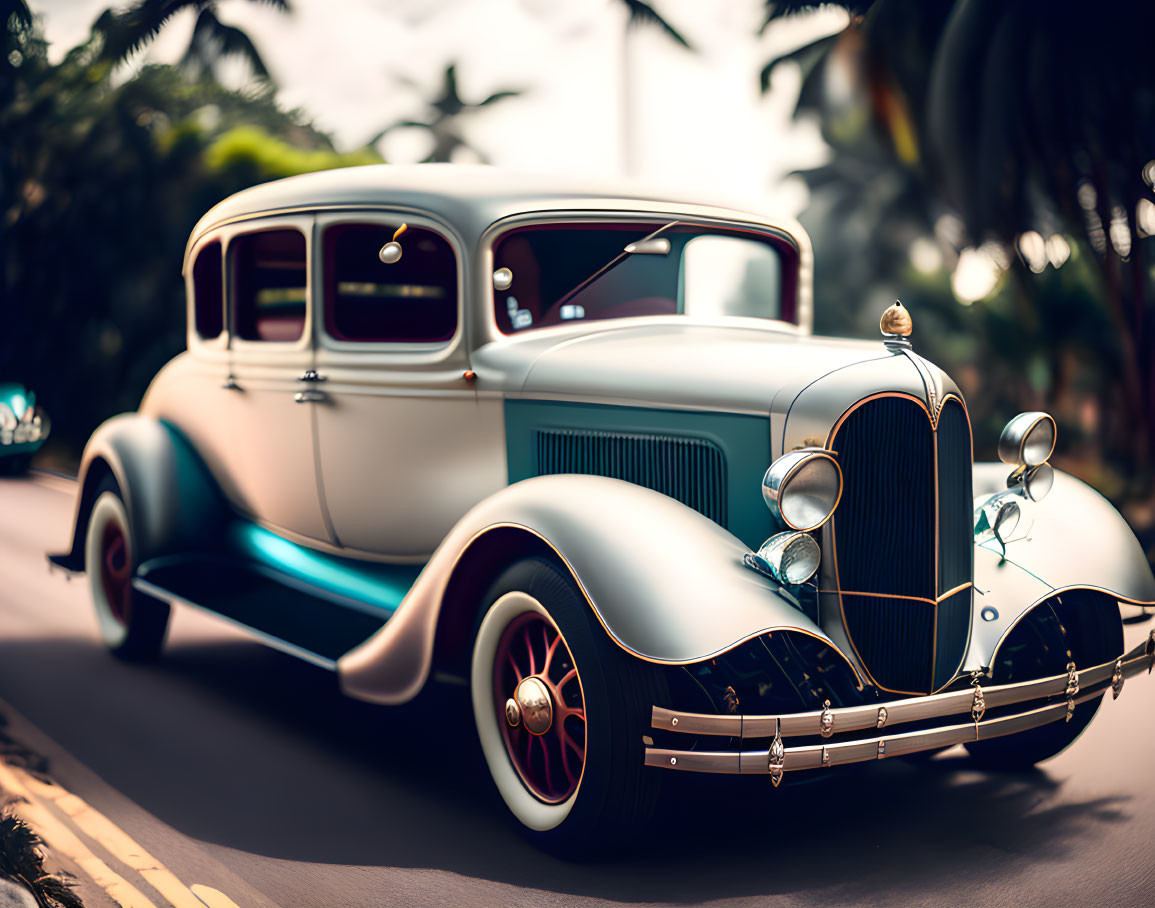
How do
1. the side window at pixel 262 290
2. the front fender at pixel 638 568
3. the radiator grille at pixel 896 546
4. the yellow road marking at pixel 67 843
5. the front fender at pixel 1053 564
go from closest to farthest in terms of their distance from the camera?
the front fender at pixel 638 568
the yellow road marking at pixel 67 843
the radiator grille at pixel 896 546
the front fender at pixel 1053 564
the side window at pixel 262 290

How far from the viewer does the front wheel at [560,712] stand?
2.93 meters

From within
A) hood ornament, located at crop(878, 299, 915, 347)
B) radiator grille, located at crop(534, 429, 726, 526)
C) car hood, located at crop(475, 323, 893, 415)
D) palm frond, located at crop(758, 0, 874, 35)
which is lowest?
radiator grille, located at crop(534, 429, 726, 526)

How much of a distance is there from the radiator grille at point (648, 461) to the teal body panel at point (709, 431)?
18 millimetres

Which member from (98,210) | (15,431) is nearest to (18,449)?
(15,431)

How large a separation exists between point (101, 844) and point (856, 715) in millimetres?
2180

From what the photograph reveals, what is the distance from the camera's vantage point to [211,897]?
9.91ft

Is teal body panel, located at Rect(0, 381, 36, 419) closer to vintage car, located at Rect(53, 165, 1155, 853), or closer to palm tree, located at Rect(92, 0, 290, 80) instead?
vintage car, located at Rect(53, 165, 1155, 853)

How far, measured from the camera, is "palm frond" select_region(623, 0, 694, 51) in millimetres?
22445

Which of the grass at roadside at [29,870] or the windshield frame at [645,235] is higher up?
the windshield frame at [645,235]

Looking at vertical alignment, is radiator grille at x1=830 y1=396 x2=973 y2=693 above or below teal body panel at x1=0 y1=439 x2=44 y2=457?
above

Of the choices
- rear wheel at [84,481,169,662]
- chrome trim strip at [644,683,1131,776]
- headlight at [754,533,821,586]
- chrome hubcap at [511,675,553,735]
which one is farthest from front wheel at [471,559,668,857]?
rear wheel at [84,481,169,662]

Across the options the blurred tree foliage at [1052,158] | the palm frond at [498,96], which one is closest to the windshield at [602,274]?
the blurred tree foliage at [1052,158]

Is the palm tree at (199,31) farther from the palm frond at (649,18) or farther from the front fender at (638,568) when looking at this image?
the front fender at (638,568)

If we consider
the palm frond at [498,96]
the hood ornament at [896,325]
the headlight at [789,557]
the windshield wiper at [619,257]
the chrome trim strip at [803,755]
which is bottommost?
the chrome trim strip at [803,755]
